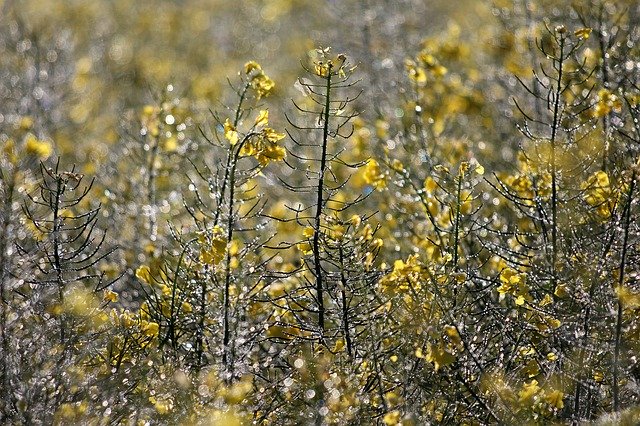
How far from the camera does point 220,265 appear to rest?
3688 mm

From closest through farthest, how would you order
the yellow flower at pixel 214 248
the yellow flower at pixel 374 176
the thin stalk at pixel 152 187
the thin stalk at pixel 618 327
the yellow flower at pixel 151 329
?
the thin stalk at pixel 618 327
the yellow flower at pixel 214 248
the yellow flower at pixel 151 329
the yellow flower at pixel 374 176
the thin stalk at pixel 152 187

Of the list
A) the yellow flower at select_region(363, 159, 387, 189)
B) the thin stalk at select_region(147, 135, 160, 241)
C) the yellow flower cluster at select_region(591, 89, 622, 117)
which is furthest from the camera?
the thin stalk at select_region(147, 135, 160, 241)

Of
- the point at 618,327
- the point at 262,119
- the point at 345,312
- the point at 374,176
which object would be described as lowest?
the point at 618,327

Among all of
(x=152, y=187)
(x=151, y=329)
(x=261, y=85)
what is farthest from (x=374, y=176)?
(x=152, y=187)

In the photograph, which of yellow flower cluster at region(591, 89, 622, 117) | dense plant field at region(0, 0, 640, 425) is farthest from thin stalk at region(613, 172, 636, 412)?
yellow flower cluster at region(591, 89, 622, 117)

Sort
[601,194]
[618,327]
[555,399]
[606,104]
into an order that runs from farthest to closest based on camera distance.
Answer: [606,104], [601,194], [555,399], [618,327]

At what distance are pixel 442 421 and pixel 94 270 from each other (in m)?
2.58

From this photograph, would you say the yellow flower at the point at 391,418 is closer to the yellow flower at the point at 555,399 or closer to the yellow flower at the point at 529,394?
the yellow flower at the point at 529,394

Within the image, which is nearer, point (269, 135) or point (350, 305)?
point (269, 135)

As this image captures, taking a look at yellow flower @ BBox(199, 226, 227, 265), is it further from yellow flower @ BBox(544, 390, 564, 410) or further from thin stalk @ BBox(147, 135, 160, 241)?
thin stalk @ BBox(147, 135, 160, 241)

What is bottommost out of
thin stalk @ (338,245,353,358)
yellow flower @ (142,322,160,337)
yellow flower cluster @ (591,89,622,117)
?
thin stalk @ (338,245,353,358)

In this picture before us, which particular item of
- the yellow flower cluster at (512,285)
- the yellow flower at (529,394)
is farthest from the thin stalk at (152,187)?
the yellow flower at (529,394)

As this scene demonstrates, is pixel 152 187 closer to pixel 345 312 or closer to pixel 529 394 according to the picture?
pixel 345 312

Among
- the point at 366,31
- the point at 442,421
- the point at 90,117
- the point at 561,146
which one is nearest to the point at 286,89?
the point at 90,117
